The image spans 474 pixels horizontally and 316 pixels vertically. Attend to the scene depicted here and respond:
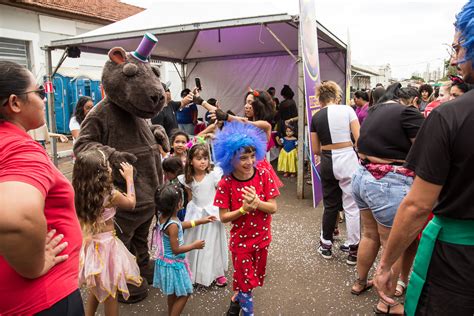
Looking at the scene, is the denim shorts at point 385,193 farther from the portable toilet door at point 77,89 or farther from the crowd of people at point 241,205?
the portable toilet door at point 77,89

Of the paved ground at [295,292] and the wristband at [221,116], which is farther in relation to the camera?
the wristband at [221,116]

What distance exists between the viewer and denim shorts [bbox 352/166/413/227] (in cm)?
253

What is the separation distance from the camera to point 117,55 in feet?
9.41

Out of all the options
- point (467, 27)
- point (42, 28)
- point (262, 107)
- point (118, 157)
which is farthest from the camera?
point (42, 28)

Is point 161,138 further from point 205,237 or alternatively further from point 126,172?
point 205,237

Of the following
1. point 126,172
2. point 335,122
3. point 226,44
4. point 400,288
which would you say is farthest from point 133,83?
point 226,44

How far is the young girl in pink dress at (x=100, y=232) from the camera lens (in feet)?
Answer: 7.36

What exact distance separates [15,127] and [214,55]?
971cm

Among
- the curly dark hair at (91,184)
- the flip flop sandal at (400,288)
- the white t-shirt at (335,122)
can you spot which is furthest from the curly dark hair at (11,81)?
the flip flop sandal at (400,288)

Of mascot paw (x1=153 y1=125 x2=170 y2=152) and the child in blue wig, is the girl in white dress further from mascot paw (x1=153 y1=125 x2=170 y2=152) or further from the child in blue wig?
the child in blue wig

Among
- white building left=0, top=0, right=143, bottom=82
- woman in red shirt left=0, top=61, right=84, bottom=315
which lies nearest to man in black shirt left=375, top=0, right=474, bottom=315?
woman in red shirt left=0, top=61, right=84, bottom=315

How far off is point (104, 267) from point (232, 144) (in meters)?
1.23

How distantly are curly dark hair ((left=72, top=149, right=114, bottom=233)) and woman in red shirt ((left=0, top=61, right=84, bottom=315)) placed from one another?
79 centimetres

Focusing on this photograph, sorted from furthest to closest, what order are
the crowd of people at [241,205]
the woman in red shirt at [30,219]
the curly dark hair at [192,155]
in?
the curly dark hair at [192,155]
the crowd of people at [241,205]
the woman in red shirt at [30,219]
